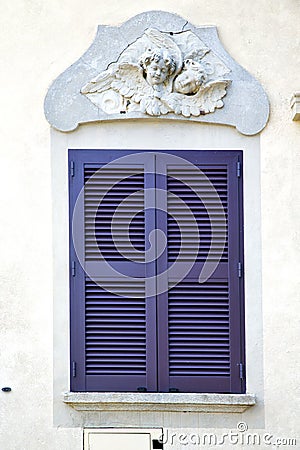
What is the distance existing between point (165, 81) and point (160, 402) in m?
2.20

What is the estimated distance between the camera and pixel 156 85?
596 centimetres

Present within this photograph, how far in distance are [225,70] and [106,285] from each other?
1692 millimetres

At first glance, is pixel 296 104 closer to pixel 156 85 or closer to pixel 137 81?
pixel 156 85

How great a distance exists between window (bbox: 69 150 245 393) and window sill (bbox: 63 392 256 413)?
0.08 meters

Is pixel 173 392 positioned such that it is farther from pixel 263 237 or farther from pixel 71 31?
pixel 71 31

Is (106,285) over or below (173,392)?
over

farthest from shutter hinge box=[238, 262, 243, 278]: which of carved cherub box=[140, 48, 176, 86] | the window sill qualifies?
carved cherub box=[140, 48, 176, 86]

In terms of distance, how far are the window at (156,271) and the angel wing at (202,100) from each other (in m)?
0.29

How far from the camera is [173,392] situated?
5898mm

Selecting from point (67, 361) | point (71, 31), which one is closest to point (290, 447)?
point (67, 361)

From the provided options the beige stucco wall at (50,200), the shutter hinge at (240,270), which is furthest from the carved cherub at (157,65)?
the shutter hinge at (240,270)
